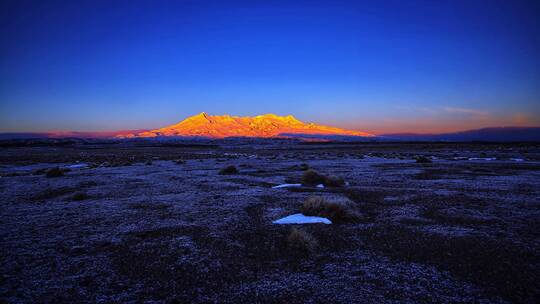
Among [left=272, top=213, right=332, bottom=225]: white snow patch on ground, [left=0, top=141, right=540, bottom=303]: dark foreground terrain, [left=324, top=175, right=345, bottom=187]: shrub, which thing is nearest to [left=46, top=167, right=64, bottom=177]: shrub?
[left=0, top=141, right=540, bottom=303]: dark foreground terrain

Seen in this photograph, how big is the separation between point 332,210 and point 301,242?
2.76 m

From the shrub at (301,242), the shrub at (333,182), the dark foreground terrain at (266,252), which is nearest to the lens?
the dark foreground terrain at (266,252)

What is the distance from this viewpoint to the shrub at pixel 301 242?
6.57m

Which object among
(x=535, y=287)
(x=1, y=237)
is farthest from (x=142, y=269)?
(x=535, y=287)

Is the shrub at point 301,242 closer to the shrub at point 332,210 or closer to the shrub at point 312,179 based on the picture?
the shrub at point 332,210

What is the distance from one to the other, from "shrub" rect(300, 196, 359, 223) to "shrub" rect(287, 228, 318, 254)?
2.27 meters

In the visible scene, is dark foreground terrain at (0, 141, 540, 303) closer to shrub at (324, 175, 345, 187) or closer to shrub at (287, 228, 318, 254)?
shrub at (287, 228, 318, 254)

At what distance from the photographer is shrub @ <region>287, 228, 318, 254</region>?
21.5 ft

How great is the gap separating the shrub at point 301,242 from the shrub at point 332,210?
2269mm

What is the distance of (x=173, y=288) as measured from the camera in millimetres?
4992

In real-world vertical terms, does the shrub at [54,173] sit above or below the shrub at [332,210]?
below

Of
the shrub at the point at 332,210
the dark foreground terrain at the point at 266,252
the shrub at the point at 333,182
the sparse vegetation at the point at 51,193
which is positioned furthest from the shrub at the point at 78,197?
the shrub at the point at 333,182

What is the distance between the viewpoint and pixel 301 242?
673 cm

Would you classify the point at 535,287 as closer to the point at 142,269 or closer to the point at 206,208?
the point at 142,269
